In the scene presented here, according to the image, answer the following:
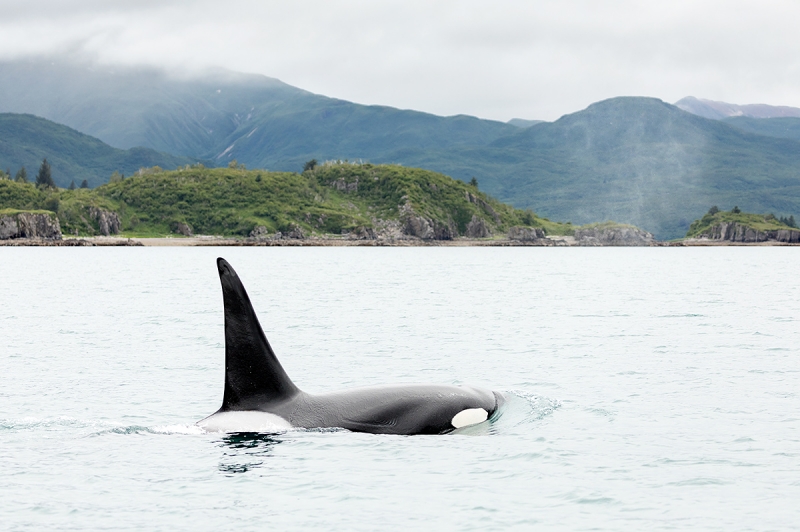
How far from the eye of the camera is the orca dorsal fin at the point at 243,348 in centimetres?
1922

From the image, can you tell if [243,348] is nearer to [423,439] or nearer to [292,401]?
[292,401]

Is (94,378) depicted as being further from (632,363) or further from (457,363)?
(632,363)

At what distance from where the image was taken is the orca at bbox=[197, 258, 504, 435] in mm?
19375

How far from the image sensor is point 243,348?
19422mm

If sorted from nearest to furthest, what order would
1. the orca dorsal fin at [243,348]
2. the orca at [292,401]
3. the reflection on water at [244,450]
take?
the reflection on water at [244,450]
the orca dorsal fin at [243,348]
the orca at [292,401]

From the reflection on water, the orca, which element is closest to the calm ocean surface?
Answer: the reflection on water

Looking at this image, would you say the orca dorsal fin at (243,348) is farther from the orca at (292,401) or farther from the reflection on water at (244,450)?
the reflection on water at (244,450)

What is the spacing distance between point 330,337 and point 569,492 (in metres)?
31.6

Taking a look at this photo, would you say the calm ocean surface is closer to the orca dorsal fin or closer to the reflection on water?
the reflection on water

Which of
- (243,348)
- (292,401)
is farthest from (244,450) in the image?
(243,348)

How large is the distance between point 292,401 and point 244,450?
5.27 feet

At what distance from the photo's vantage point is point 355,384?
31266 mm

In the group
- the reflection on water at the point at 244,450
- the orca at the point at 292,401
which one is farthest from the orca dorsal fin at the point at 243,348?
the reflection on water at the point at 244,450

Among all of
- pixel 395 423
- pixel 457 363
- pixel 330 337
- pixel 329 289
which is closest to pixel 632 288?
pixel 329 289
